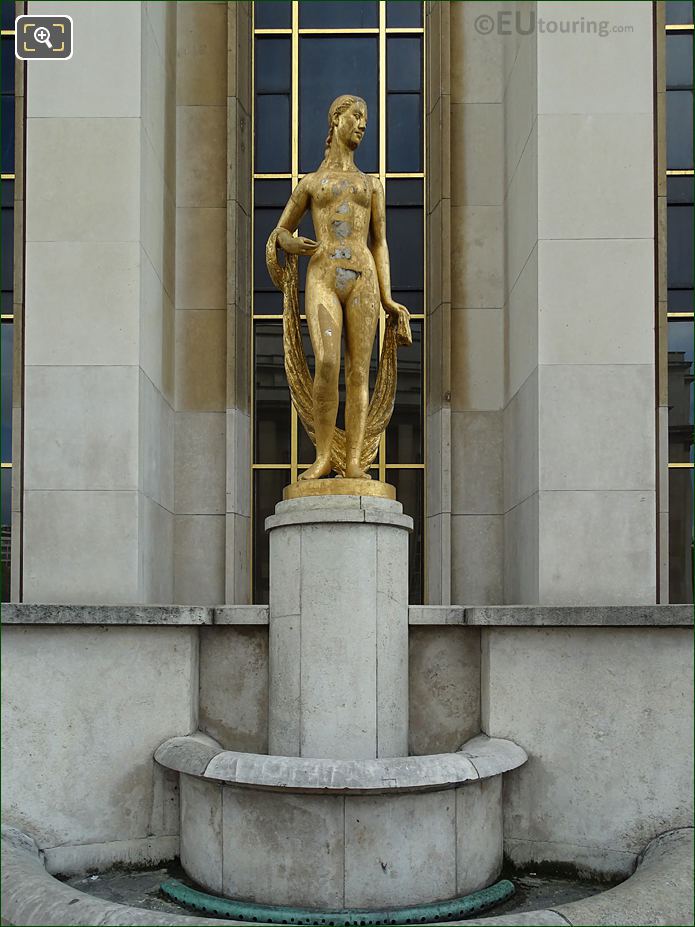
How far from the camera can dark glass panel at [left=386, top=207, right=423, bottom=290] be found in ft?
39.6

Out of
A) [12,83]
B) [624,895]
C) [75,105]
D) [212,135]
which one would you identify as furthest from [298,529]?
[12,83]

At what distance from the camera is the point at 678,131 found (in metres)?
11.6

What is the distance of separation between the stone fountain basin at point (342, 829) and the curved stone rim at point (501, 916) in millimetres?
1015

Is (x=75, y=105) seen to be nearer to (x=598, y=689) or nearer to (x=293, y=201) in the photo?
(x=293, y=201)

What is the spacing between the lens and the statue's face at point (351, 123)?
295 inches

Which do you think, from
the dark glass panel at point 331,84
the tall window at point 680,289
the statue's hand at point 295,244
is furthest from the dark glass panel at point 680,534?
the statue's hand at point 295,244

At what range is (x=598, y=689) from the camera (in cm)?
716

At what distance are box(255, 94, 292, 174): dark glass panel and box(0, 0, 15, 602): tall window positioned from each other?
10.7ft

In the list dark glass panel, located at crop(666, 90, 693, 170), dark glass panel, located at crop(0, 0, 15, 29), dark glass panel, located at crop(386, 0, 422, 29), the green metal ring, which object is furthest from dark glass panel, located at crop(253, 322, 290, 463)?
the green metal ring

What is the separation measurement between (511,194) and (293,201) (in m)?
4.28

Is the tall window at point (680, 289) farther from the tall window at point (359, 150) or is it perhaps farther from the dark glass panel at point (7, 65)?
the dark glass panel at point (7, 65)

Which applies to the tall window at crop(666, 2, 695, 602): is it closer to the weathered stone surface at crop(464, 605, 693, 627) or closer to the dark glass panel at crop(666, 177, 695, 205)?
the dark glass panel at crop(666, 177, 695, 205)

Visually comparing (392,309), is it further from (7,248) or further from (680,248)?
(7,248)

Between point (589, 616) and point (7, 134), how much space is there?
970cm
